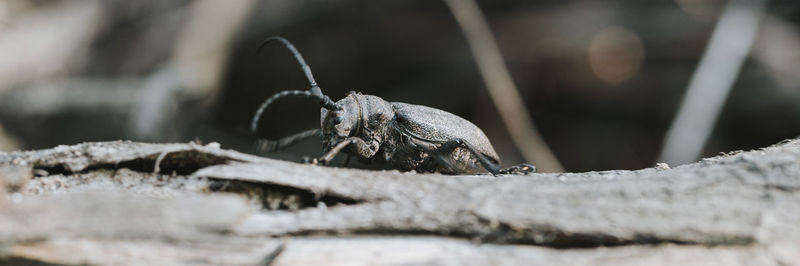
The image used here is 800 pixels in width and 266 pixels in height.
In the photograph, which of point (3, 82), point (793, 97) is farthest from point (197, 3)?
point (793, 97)

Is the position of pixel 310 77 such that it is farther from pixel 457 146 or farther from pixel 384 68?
pixel 384 68

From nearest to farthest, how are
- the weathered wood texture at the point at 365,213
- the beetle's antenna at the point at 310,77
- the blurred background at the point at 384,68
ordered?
1. the weathered wood texture at the point at 365,213
2. the beetle's antenna at the point at 310,77
3. the blurred background at the point at 384,68

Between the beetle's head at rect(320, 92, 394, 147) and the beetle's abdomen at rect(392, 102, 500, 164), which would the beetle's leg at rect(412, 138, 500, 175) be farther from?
the beetle's head at rect(320, 92, 394, 147)

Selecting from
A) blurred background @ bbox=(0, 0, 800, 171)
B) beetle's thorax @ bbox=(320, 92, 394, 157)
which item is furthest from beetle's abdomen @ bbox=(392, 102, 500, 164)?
blurred background @ bbox=(0, 0, 800, 171)

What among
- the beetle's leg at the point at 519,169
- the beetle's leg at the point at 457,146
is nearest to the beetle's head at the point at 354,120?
the beetle's leg at the point at 457,146

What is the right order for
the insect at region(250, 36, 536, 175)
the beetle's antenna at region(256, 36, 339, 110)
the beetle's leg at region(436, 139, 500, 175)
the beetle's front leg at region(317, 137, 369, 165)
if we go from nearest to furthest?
the beetle's front leg at region(317, 137, 369, 165)
the beetle's leg at region(436, 139, 500, 175)
the beetle's antenna at region(256, 36, 339, 110)
the insect at region(250, 36, 536, 175)

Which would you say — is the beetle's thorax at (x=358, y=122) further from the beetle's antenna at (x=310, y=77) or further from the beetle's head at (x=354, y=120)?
the beetle's antenna at (x=310, y=77)

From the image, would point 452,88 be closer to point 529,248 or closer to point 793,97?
point 793,97
